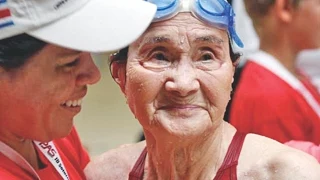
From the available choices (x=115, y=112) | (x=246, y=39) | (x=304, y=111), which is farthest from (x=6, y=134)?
(x=115, y=112)

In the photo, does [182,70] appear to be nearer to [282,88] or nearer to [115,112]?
[282,88]

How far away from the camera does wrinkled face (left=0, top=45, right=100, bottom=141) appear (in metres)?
1.44

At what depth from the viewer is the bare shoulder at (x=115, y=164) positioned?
1.82 m

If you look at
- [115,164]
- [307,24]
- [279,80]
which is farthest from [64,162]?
[307,24]

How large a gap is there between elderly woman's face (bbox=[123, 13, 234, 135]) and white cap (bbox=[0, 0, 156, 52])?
126 mm

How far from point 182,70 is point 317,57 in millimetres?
1501

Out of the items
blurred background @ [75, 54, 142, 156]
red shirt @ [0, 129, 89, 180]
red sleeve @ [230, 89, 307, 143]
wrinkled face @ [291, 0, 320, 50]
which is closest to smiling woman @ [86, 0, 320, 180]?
red shirt @ [0, 129, 89, 180]

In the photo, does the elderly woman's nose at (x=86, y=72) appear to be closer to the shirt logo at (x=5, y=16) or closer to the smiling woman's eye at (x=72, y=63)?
the smiling woman's eye at (x=72, y=63)

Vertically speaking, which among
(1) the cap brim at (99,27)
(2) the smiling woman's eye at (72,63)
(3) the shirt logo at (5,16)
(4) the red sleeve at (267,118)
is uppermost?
(3) the shirt logo at (5,16)

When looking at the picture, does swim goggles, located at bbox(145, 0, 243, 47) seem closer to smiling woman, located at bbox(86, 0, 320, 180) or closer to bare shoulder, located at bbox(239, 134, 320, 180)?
smiling woman, located at bbox(86, 0, 320, 180)

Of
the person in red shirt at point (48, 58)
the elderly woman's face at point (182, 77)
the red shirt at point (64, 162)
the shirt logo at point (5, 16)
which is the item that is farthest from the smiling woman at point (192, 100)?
the shirt logo at point (5, 16)

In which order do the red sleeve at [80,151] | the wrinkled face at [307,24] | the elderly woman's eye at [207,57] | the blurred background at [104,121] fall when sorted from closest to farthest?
1. the elderly woman's eye at [207,57]
2. the red sleeve at [80,151]
3. the wrinkled face at [307,24]
4. the blurred background at [104,121]

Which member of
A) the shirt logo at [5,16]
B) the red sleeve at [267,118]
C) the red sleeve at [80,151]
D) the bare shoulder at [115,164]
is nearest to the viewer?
the shirt logo at [5,16]

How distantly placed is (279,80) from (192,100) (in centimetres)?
109
